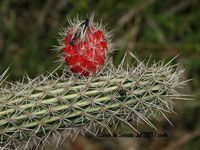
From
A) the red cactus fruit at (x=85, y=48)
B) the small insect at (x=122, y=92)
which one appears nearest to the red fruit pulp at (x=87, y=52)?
the red cactus fruit at (x=85, y=48)

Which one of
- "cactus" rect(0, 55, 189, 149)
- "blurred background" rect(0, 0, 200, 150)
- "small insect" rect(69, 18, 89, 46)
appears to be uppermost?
"blurred background" rect(0, 0, 200, 150)

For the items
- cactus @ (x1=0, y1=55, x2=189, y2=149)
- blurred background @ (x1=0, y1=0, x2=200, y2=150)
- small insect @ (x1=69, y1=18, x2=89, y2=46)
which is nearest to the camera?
cactus @ (x1=0, y1=55, x2=189, y2=149)

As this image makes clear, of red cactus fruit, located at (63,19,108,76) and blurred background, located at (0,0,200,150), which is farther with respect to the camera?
blurred background, located at (0,0,200,150)

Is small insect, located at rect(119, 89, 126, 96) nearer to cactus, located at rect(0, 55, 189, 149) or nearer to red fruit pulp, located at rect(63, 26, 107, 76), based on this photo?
cactus, located at rect(0, 55, 189, 149)

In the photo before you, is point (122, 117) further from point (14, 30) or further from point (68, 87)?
point (14, 30)

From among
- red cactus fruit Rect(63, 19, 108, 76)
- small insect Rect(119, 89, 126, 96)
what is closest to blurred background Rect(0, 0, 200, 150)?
red cactus fruit Rect(63, 19, 108, 76)

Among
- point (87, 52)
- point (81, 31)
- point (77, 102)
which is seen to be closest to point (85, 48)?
point (87, 52)
